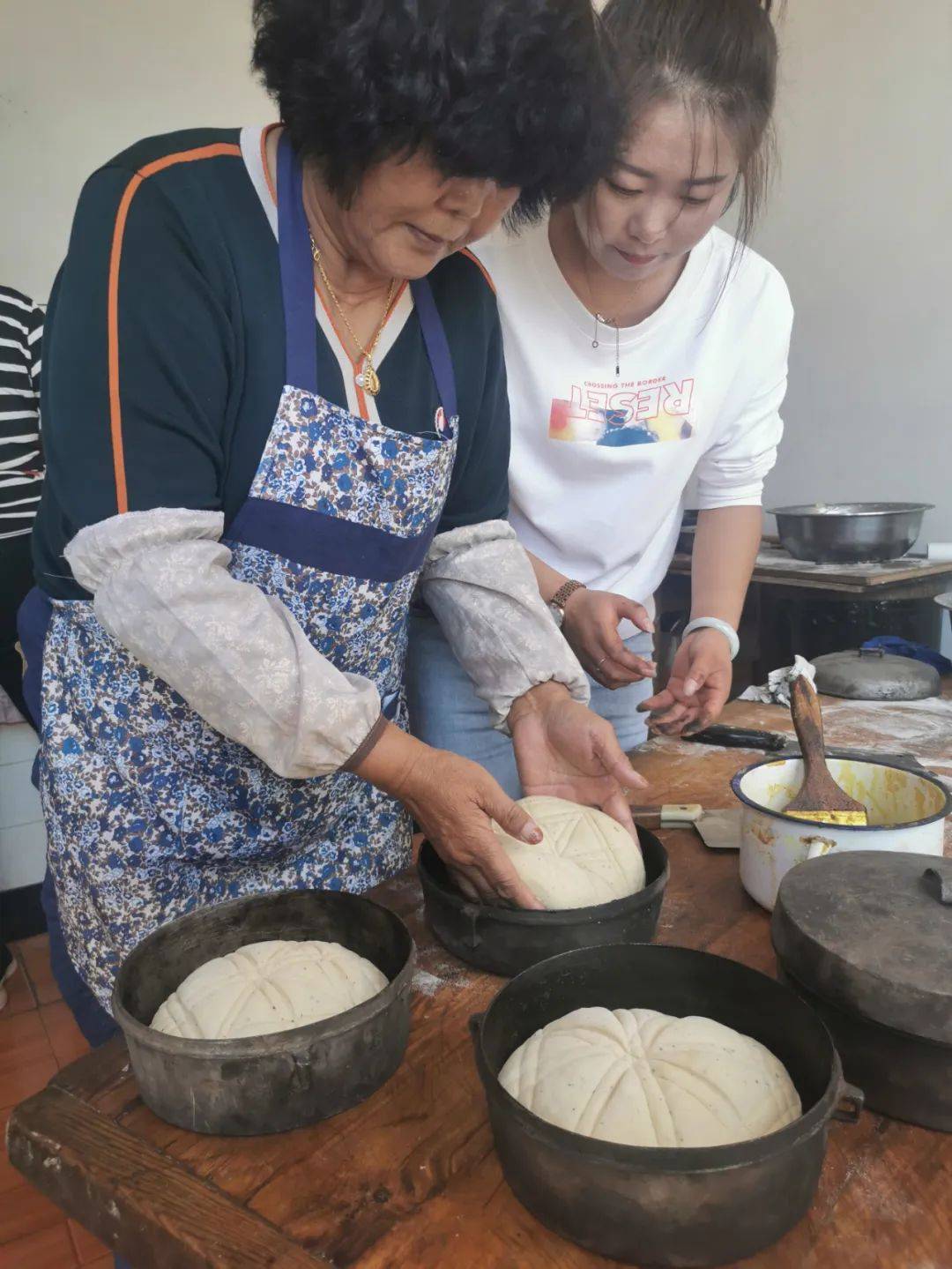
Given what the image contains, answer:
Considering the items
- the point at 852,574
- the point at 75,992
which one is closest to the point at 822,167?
the point at 852,574

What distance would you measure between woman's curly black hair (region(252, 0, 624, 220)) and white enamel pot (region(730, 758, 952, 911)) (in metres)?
0.79

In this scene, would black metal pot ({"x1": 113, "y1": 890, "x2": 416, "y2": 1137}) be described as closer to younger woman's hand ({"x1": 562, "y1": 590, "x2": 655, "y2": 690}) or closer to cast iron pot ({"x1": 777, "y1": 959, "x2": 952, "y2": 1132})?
cast iron pot ({"x1": 777, "y1": 959, "x2": 952, "y2": 1132})

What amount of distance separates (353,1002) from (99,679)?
0.52 metres

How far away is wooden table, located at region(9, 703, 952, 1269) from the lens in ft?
2.27

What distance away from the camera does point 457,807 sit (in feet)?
3.48

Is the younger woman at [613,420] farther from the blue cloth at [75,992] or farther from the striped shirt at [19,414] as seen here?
the striped shirt at [19,414]

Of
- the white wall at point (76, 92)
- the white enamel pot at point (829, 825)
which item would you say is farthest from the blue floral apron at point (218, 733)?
the white wall at point (76, 92)

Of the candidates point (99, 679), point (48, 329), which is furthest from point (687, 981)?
point (48, 329)

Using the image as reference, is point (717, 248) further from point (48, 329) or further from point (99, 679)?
point (99, 679)

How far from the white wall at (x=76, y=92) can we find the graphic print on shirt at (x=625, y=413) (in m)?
2.07

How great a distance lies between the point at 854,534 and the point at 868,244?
1.64 meters

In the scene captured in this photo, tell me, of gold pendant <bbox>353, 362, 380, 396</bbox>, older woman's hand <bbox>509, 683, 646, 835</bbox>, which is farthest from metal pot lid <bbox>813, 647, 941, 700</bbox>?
gold pendant <bbox>353, 362, 380, 396</bbox>

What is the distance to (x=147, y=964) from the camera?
3.17ft

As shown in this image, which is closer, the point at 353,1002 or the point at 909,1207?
the point at 909,1207
